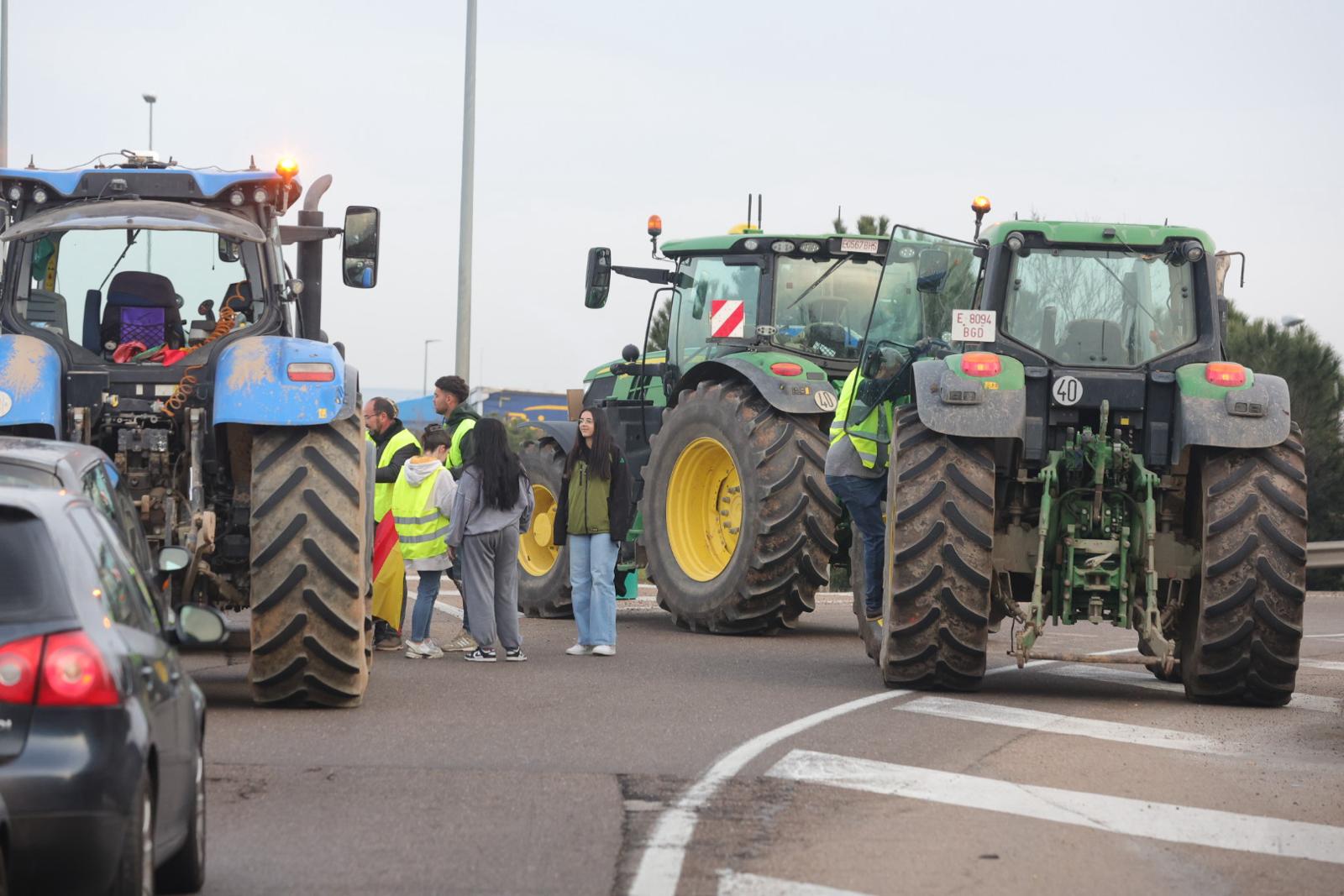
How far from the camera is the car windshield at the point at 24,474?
21.3ft

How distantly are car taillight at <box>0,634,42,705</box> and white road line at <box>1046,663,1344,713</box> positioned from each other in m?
9.35

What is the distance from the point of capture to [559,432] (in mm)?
19609

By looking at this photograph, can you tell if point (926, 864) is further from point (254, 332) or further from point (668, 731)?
point (254, 332)

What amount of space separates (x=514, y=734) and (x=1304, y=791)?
3645 mm

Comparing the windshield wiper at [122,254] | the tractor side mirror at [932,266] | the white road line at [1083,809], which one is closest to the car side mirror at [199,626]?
the white road line at [1083,809]

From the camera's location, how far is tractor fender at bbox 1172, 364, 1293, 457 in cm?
1259

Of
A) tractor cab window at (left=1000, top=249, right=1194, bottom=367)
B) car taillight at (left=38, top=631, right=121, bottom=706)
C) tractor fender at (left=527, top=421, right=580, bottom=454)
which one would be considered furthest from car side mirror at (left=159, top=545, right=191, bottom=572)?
tractor fender at (left=527, top=421, right=580, bottom=454)

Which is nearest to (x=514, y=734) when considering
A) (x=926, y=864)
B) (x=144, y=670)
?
(x=926, y=864)

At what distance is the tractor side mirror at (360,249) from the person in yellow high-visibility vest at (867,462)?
3.41m

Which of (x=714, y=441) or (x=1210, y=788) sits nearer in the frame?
(x=1210, y=788)

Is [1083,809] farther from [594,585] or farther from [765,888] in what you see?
[594,585]

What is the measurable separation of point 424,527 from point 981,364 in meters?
4.47

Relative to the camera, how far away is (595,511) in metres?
15.7

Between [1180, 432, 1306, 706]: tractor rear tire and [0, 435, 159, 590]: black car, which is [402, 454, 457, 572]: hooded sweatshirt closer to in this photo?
[1180, 432, 1306, 706]: tractor rear tire
